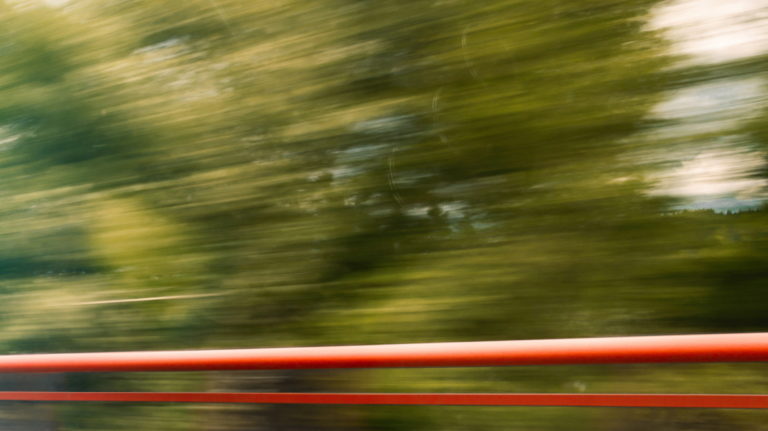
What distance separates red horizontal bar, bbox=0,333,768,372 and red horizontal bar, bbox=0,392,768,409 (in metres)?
0.17

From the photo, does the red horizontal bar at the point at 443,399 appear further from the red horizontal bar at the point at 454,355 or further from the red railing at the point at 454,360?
the red horizontal bar at the point at 454,355

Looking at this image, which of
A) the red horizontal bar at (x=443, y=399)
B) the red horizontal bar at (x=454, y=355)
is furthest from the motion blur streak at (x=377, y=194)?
the red horizontal bar at (x=454, y=355)

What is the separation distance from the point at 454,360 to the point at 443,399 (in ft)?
0.84

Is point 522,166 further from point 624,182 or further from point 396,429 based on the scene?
point 396,429

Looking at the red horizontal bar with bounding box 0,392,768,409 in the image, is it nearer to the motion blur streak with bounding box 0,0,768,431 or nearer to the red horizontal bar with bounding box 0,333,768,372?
the motion blur streak with bounding box 0,0,768,431

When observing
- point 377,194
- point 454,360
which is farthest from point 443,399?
point 377,194

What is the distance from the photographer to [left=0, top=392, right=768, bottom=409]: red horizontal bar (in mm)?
1570

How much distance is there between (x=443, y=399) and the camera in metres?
1.81

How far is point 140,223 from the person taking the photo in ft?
10.1

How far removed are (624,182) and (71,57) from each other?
2.67 m

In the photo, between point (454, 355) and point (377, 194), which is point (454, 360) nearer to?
point (454, 355)

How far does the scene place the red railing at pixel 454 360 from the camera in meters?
1.44

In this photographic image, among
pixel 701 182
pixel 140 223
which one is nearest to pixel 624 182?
pixel 701 182

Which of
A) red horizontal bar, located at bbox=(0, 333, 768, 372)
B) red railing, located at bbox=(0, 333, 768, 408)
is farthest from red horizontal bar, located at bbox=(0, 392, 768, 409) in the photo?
red horizontal bar, located at bbox=(0, 333, 768, 372)
